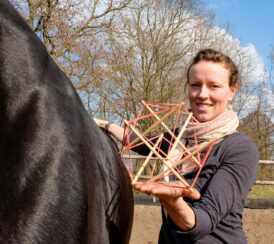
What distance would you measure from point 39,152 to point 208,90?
0.96 metres

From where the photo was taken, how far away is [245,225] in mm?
7340

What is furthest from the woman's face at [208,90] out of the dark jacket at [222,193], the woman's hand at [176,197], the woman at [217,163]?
the woman's hand at [176,197]

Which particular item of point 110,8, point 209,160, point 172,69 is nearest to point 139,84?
point 172,69

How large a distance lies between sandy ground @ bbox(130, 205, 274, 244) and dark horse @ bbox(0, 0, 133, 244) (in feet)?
18.4

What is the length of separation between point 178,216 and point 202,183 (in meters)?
0.39

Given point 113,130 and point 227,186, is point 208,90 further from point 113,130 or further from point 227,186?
point 113,130

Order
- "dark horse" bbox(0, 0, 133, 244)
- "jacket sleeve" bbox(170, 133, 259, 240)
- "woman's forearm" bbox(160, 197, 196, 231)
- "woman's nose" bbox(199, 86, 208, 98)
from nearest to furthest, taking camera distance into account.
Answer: "dark horse" bbox(0, 0, 133, 244)
"woman's forearm" bbox(160, 197, 196, 231)
"jacket sleeve" bbox(170, 133, 259, 240)
"woman's nose" bbox(199, 86, 208, 98)

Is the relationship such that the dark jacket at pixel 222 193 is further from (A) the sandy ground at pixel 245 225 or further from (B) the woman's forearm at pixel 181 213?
(A) the sandy ground at pixel 245 225

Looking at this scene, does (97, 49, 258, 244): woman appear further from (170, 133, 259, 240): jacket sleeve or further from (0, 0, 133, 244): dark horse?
(0, 0, 133, 244): dark horse

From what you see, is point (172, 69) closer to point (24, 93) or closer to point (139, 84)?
point (139, 84)

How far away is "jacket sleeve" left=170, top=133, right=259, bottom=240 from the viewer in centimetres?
148

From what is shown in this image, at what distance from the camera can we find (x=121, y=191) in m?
1.74

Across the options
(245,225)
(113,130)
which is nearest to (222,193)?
(113,130)

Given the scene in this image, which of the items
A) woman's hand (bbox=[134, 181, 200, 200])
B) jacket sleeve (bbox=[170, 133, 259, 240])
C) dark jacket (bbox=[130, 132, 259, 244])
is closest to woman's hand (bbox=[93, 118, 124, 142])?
dark jacket (bbox=[130, 132, 259, 244])
